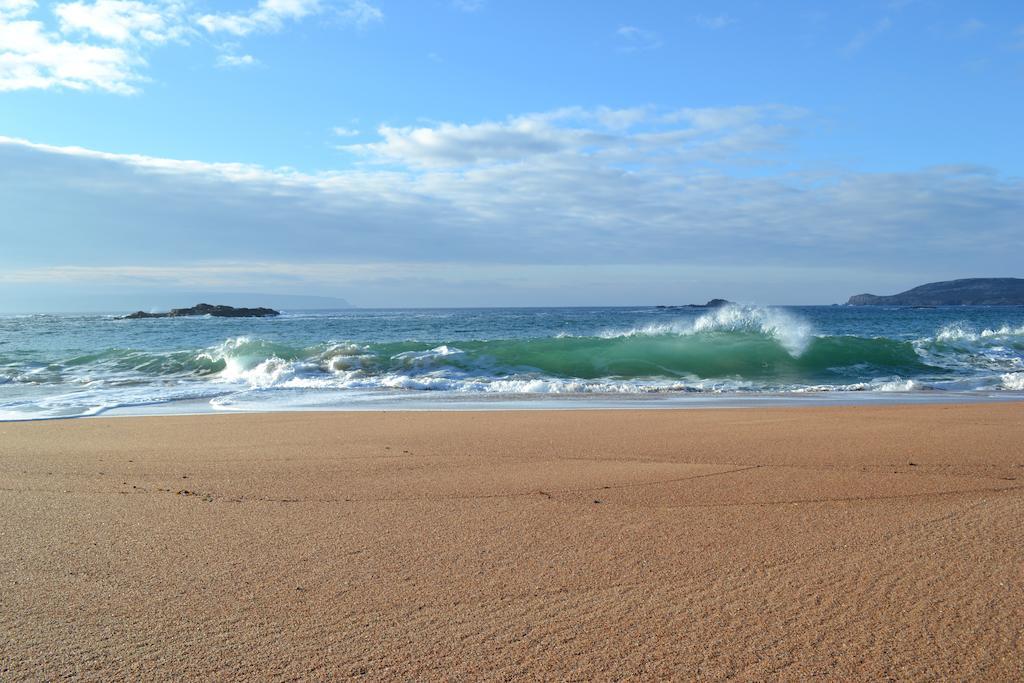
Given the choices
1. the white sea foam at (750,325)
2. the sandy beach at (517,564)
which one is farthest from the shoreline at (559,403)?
the white sea foam at (750,325)

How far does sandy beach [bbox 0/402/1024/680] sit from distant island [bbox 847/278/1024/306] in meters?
131

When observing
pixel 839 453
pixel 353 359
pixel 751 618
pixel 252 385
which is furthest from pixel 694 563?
pixel 353 359

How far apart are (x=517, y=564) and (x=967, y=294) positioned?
455 feet

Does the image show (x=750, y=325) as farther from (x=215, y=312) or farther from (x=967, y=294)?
(x=967, y=294)

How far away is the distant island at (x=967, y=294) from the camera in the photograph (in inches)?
4525

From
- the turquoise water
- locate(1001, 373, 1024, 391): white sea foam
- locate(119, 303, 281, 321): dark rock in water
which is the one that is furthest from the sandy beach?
locate(119, 303, 281, 321): dark rock in water

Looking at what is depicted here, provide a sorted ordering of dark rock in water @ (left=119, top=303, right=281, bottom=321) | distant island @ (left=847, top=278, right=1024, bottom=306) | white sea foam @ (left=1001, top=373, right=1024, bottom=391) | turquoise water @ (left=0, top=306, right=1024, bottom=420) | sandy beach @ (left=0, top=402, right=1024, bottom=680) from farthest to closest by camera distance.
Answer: distant island @ (left=847, top=278, right=1024, bottom=306) → dark rock in water @ (left=119, top=303, right=281, bottom=321) → white sea foam @ (left=1001, top=373, right=1024, bottom=391) → turquoise water @ (left=0, top=306, right=1024, bottom=420) → sandy beach @ (left=0, top=402, right=1024, bottom=680)

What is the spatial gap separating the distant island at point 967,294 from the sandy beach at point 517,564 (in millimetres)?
131159

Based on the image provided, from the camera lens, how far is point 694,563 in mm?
2982

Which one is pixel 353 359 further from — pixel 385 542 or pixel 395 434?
pixel 385 542

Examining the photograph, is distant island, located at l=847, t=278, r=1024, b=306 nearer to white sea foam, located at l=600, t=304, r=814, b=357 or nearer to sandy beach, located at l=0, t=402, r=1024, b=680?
white sea foam, located at l=600, t=304, r=814, b=357

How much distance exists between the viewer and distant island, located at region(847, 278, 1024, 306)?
114938 millimetres

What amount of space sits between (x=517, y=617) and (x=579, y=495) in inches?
69.9

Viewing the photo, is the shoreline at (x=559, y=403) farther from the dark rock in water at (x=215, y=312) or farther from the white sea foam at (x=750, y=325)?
the dark rock in water at (x=215, y=312)
